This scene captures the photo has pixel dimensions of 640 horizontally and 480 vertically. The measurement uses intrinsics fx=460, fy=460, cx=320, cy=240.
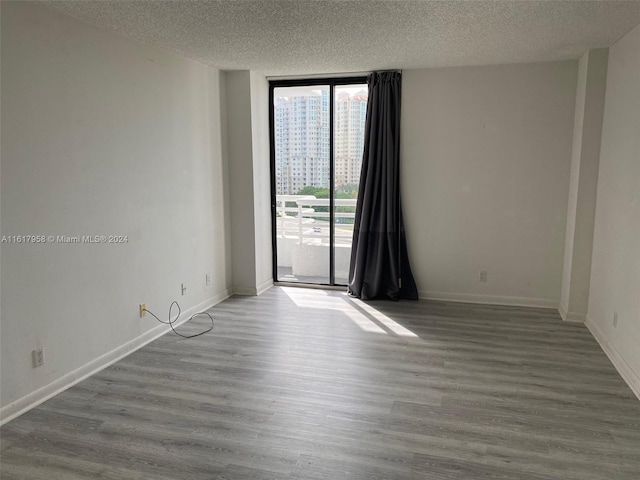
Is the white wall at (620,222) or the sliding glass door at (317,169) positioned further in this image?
the sliding glass door at (317,169)

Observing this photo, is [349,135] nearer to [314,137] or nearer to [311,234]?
[314,137]

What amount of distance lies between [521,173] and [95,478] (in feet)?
14.3

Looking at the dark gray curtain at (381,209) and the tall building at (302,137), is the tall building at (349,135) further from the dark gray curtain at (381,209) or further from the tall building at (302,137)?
the dark gray curtain at (381,209)

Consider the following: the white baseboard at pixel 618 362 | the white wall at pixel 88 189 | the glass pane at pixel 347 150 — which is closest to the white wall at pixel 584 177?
the white baseboard at pixel 618 362

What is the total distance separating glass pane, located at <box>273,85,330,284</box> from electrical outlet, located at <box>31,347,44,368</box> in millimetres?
3208

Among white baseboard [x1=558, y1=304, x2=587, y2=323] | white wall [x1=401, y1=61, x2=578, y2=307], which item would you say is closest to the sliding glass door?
white wall [x1=401, y1=61, x2=578, y2=307]

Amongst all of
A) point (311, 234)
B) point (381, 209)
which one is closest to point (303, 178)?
point (311, 234)

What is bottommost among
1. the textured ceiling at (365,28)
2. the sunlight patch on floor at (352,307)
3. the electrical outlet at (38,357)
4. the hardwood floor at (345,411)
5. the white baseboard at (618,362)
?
the hardwood floor at (345,411)

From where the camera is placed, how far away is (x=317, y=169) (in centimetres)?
543

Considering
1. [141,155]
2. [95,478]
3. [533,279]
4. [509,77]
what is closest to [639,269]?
[533,279]

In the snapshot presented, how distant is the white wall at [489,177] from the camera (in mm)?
4543

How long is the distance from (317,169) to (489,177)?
1.91 metres

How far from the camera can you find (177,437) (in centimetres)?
245

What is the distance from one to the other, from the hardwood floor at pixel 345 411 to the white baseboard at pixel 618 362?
54 millimetres
